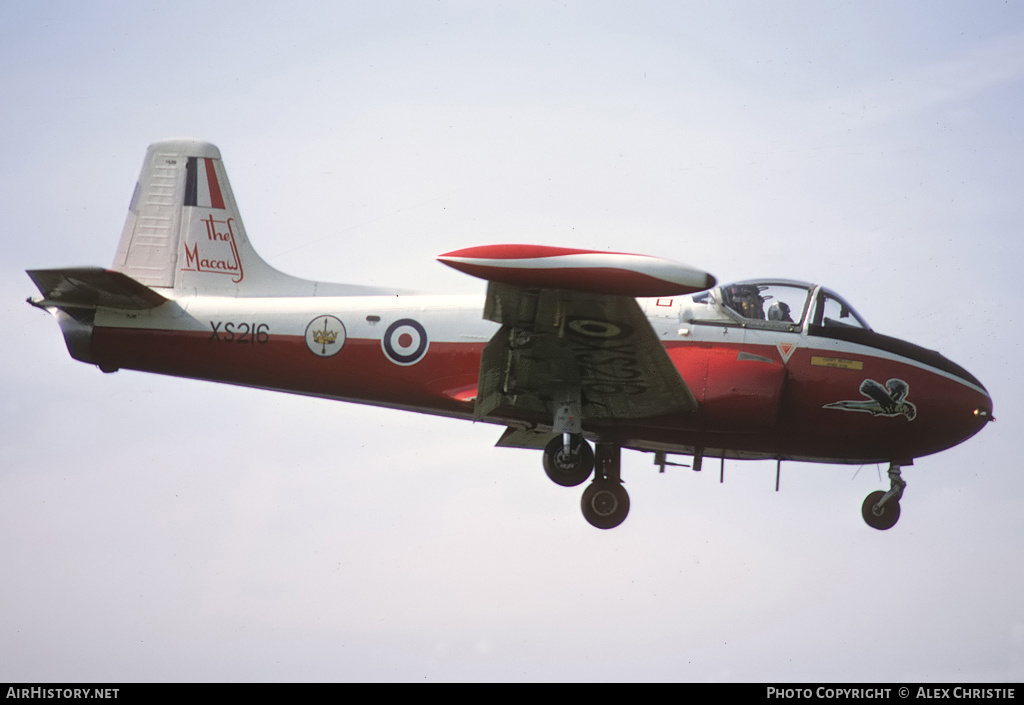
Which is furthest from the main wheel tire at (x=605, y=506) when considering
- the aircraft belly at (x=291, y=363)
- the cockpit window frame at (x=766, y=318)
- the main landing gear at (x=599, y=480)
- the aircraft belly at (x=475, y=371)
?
the cockpit window frame at (x=766, y=318)

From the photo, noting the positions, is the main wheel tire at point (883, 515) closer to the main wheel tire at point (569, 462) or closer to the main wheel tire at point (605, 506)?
the main wheel tire at point (605, 506)

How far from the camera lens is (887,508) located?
577 inches

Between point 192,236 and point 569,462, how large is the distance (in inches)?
233

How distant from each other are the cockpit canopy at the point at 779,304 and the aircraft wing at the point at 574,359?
132cm

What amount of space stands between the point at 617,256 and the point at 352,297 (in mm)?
4614

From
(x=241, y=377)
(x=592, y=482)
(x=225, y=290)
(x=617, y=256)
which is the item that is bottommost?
(x=592, y=482)

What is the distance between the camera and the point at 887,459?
1459 centimetres

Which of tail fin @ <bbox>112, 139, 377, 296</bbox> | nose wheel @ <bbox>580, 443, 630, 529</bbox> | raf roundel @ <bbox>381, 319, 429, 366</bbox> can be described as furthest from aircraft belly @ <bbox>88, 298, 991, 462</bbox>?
tail fin @ <bbox>112, 139, 377, 296</bbox>

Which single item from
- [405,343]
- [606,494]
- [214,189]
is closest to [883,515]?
[606,494]

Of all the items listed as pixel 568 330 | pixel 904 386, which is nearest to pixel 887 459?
pixel 904 386

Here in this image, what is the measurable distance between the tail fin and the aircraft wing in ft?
8.61

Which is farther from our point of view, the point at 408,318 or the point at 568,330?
the point at 408,318

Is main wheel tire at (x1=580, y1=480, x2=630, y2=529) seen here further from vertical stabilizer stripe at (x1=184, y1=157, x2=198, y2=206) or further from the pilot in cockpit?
vertical stabilizer stripe at (x1=184, y1=157, x2=198, y2=206)
